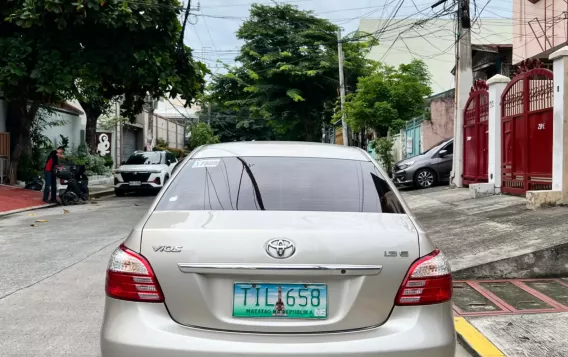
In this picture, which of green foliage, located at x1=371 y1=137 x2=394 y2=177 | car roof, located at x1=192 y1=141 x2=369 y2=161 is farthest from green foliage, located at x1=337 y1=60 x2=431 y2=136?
car roof, located at x1=192 y1=141 x2=369 y2=161

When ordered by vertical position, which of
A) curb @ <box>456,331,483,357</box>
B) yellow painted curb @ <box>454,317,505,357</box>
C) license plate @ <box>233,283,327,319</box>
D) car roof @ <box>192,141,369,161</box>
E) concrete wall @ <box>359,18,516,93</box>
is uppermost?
concrete wall @ <box>359,18,516,93</box>

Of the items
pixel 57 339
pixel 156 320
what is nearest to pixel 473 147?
pixel 57 339

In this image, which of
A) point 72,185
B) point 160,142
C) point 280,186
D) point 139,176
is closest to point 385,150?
point 139,176

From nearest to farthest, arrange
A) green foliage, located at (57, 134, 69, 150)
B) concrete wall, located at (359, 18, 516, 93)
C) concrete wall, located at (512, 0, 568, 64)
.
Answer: concrete wall, located at (512, 0, 568, 64), green foliage, located at (57, 134, 69, 150), concrete wall, located at (359, 18, 516, 93)

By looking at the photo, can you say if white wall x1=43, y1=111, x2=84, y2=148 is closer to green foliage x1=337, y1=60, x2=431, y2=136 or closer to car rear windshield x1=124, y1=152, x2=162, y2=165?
car rear windshield x1=124, y1=152, x2=162, y2=165

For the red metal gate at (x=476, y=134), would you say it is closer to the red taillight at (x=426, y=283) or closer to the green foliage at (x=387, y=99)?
the green foliage at (x=387, y=99)

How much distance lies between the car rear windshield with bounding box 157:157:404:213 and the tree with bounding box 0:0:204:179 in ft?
38.1

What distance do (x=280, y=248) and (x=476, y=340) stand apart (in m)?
2.40

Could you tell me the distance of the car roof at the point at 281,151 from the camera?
3463mm

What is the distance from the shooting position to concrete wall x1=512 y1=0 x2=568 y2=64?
1577 centimetres

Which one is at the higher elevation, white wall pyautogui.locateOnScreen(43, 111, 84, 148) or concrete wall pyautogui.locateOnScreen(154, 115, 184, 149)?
concrete wall pyautogui.locateOnScreen(154, 115, 184, 149)

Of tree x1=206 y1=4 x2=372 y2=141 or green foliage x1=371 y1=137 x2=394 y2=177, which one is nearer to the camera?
green foliage x1=371 y1=137 x2=394 y2=177

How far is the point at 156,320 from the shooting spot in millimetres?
2459

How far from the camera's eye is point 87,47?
15.4m
